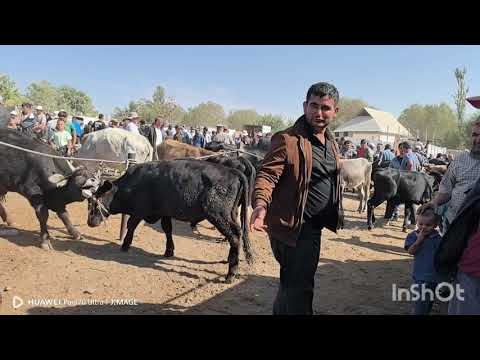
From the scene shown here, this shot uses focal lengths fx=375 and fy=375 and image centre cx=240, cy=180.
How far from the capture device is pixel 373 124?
43.2m

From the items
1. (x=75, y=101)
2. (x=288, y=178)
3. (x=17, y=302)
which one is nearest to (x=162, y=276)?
(x=17, y=302)

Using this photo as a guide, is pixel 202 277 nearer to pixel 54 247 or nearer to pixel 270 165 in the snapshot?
pixel 54 247

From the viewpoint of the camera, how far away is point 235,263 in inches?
207

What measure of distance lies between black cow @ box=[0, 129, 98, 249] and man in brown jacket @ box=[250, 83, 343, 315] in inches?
172

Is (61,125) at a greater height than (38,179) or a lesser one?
greater

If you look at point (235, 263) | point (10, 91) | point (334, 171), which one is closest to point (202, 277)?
point (235, 263)

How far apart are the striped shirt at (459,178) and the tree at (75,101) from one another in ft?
203

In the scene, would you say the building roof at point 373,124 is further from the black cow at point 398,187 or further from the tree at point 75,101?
the tree at point 75,101

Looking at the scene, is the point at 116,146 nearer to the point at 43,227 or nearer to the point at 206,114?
the point at 43,227

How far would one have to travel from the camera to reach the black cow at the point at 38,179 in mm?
6012

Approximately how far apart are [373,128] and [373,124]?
1.16m

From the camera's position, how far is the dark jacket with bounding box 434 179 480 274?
2.57 metres

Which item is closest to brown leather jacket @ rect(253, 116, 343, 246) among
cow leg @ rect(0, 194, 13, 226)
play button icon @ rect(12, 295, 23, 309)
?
play button icon @ rect(12, 295, 23, 309)
